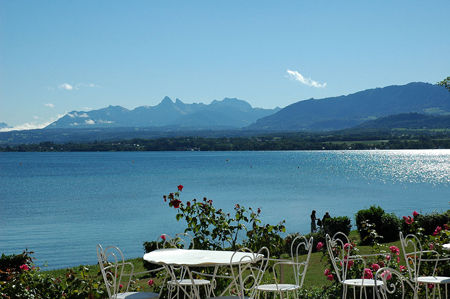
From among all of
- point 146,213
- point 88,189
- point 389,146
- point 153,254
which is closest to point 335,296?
point 153,254

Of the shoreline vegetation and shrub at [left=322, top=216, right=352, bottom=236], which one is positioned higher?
the shoreline vegetation

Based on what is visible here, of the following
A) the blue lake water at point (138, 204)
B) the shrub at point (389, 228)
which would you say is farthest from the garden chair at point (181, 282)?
the blue lake water at point (138, 204)

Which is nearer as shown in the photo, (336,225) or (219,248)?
(219,248)

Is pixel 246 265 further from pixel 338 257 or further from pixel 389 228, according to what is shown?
pixel 389 228

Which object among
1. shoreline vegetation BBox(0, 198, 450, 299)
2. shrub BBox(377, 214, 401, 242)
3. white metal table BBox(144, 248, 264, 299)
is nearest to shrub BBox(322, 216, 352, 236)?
shrub BBox(377, 214, 401, 242)

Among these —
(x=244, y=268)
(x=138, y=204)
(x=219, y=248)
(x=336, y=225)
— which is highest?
(x=244, y=268)

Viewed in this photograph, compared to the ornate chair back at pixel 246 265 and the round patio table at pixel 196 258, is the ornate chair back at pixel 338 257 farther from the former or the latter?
the round patio table at pixel 196 258

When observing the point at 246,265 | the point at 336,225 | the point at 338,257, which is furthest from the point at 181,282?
the point at 336,225

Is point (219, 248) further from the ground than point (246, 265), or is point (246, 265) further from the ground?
point (246, 265)

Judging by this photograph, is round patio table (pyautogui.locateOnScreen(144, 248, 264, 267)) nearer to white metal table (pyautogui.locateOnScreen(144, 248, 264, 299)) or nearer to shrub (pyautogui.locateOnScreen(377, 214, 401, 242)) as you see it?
white metal table (pyautogui.locateOnScreen(144, 248, 264, 299))

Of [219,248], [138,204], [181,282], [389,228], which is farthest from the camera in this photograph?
[138,204]

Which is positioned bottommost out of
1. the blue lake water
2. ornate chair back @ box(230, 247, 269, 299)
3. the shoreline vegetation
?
the blue lake water

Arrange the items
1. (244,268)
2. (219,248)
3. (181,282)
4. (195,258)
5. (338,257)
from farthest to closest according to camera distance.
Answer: (219,248), (338,257), (181,282), (195,258), (244,268)

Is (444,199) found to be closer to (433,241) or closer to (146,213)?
(146,213)
